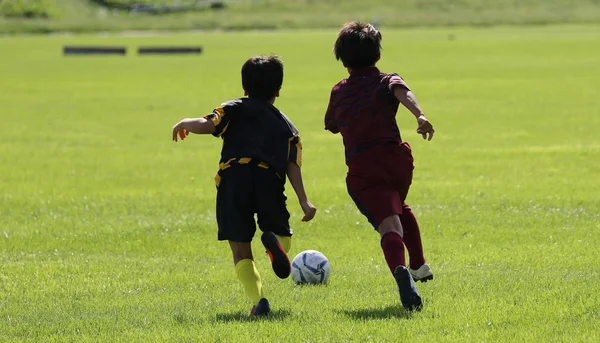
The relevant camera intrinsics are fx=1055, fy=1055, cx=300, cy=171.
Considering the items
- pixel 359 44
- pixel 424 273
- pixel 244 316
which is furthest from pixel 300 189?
pixel 424 273

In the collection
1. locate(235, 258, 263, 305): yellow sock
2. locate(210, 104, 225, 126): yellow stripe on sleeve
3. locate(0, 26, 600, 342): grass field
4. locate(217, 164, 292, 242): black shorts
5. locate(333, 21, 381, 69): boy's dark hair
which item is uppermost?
locate(333, 21, 381, 69): boy's dark hair

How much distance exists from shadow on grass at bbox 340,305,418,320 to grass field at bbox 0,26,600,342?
0.10 feet

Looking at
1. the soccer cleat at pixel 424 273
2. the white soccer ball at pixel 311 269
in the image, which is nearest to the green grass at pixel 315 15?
the white soccer ball at pixel 311 269

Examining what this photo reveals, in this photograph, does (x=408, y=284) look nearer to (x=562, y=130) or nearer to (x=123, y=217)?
(x=123, y=217)

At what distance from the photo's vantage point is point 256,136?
286 inches

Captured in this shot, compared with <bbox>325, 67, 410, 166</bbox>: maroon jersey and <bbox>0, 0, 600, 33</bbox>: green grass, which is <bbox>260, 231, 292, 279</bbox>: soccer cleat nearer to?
<bbox>325, 67, 410, 166</bbox>: maroon jersey

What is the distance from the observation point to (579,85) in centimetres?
3222

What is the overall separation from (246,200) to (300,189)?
0.38 meters

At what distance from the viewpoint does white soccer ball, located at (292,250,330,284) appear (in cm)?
856

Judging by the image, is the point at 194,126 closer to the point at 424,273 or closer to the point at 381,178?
the point at 381,178

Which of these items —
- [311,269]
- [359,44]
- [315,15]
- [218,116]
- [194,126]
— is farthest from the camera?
[315,15]

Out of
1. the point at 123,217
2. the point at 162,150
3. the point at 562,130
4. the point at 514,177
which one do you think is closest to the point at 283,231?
the point at 123,217

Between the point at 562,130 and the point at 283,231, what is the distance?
15.3 meters

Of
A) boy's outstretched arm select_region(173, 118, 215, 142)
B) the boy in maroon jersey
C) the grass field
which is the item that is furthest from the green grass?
boy's outstretched arm select_region(173, 118, 215, 142)
